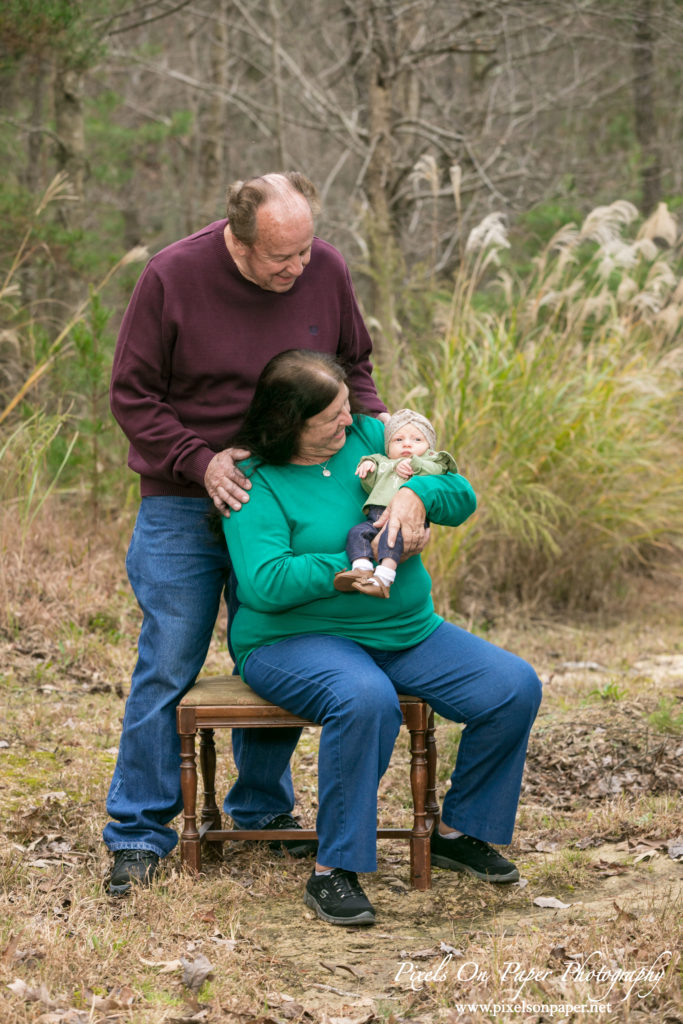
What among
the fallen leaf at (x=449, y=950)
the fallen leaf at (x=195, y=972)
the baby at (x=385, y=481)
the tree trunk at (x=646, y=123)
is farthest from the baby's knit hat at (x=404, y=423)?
the tree trunk at (x=646, y=123)

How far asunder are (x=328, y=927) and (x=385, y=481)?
1.32 meters

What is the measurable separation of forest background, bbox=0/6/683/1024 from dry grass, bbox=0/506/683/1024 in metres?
Answer: 0.01

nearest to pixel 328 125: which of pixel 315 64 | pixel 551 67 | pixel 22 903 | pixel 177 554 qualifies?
pixel 315 64

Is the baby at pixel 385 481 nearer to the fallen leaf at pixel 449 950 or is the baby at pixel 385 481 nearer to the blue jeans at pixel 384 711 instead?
the blue jeans at pixel 384 711

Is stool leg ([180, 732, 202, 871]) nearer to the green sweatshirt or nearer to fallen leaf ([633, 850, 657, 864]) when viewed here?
the green sweatshirt

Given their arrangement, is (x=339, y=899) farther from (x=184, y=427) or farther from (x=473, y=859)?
Result: (x=184, y=427)

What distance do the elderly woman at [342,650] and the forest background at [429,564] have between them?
0.80ft

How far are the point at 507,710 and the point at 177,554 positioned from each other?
114 cm

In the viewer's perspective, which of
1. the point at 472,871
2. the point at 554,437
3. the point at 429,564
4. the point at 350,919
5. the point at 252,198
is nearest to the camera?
the point at 350,919

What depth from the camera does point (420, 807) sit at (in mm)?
3438

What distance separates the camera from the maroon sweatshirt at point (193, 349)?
136 inches

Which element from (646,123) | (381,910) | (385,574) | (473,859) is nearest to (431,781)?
(473,859)

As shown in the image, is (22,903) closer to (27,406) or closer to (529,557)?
(27,406)

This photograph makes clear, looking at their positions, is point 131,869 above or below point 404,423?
below
